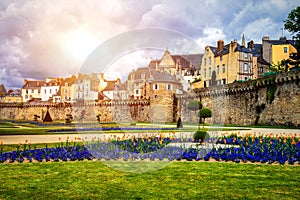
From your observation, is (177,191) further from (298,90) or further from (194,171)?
(298,90)

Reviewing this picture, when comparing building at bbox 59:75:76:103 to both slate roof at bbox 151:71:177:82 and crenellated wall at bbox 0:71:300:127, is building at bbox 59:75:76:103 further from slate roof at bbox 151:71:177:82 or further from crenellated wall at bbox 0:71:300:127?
slate roof at bbox 151:71:177:82

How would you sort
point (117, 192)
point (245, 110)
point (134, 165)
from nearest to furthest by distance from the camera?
point (117, 192) < point (134, 165) < point (245, 110)

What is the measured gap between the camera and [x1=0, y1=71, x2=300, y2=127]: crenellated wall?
2991cm

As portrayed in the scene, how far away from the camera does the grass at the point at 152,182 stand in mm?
5953

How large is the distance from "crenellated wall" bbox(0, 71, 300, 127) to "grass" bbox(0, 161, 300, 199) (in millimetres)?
22704

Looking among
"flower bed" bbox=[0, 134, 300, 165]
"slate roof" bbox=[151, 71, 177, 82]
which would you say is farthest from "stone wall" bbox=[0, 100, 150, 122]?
"flower bed" bbox=[0, 134, 300, 165]

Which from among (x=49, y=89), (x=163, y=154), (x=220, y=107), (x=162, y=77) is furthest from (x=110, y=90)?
(x=163, y=154)

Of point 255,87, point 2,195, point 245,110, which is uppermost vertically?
point 255,87

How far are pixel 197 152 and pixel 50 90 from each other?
103 metres

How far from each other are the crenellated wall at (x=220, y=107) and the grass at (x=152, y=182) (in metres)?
22.7

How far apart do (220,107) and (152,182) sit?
1483 inches

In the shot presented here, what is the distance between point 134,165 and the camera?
29.8ft

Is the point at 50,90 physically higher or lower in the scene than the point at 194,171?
higher

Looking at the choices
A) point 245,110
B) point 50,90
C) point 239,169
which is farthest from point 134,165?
point 50,90
